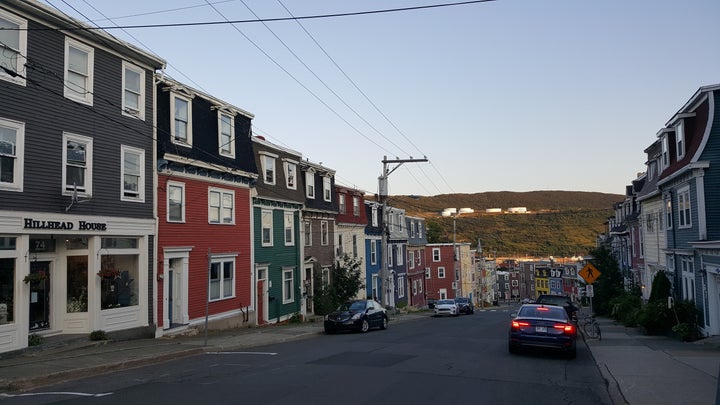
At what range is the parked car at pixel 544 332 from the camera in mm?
15922

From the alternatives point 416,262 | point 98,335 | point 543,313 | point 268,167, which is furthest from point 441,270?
point 98,335

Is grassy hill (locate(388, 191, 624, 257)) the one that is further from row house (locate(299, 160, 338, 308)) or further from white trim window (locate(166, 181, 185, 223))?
white trim window (locate(166, 181, 185, 223))

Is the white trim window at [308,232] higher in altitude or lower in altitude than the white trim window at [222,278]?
higher

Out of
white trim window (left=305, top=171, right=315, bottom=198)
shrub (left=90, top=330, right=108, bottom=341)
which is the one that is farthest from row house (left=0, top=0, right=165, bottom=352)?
white trim window (left=305, top=171, right=315, bottom=198)

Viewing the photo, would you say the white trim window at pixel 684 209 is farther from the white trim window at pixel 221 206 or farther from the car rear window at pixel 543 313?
the white trim window at pixel 221 206

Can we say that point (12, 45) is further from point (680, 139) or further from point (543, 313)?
point (680, 139)

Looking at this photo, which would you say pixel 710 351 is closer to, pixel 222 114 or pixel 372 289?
pixel 222 114

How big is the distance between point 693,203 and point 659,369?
36.5 feet

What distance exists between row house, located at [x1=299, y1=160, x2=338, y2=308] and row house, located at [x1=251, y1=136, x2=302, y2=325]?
0.43 m

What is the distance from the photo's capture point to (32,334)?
53.6 ft

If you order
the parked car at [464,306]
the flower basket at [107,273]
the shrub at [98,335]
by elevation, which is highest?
the flower basket at [107,273]

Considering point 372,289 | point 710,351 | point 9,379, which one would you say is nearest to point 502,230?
point 372,289

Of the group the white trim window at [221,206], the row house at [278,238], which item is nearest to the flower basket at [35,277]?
the white trim window at [221,206]

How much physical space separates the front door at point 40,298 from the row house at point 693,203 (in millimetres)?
20550
